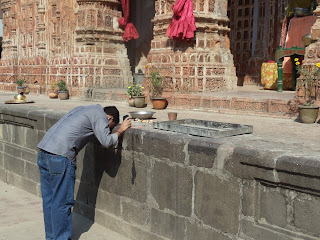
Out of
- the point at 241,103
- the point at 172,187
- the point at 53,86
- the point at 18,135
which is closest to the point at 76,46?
the point at 53,86

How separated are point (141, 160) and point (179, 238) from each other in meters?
0.89

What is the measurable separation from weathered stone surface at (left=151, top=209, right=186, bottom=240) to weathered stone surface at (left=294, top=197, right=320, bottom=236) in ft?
3.91

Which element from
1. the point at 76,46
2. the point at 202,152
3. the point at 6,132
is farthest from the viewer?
the point at 76,46

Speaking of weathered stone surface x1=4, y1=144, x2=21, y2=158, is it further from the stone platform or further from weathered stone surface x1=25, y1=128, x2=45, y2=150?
the stone platform

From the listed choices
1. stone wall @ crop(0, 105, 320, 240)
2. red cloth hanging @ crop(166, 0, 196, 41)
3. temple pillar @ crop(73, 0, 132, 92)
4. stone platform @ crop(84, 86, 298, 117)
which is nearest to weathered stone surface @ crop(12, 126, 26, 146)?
stone wall @ crop(0, 105, 320, 240)

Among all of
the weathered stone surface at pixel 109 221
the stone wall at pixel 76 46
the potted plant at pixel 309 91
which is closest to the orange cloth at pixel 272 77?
the potted plant at pixel 309 91

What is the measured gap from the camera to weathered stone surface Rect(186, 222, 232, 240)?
336cm

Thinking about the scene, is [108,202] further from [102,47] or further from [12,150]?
[102,47]

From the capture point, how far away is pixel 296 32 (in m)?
10.4

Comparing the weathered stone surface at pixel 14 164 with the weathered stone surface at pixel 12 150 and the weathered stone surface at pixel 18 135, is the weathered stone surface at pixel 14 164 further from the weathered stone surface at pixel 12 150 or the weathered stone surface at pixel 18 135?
the weathered stone surface at pixel 18 135

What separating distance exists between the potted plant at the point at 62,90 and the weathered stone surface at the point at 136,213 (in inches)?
278

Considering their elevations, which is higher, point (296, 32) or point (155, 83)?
point (296, 32)

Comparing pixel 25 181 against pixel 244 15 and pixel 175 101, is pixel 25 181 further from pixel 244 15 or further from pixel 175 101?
pixel 244 15

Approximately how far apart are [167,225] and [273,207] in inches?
50.4
